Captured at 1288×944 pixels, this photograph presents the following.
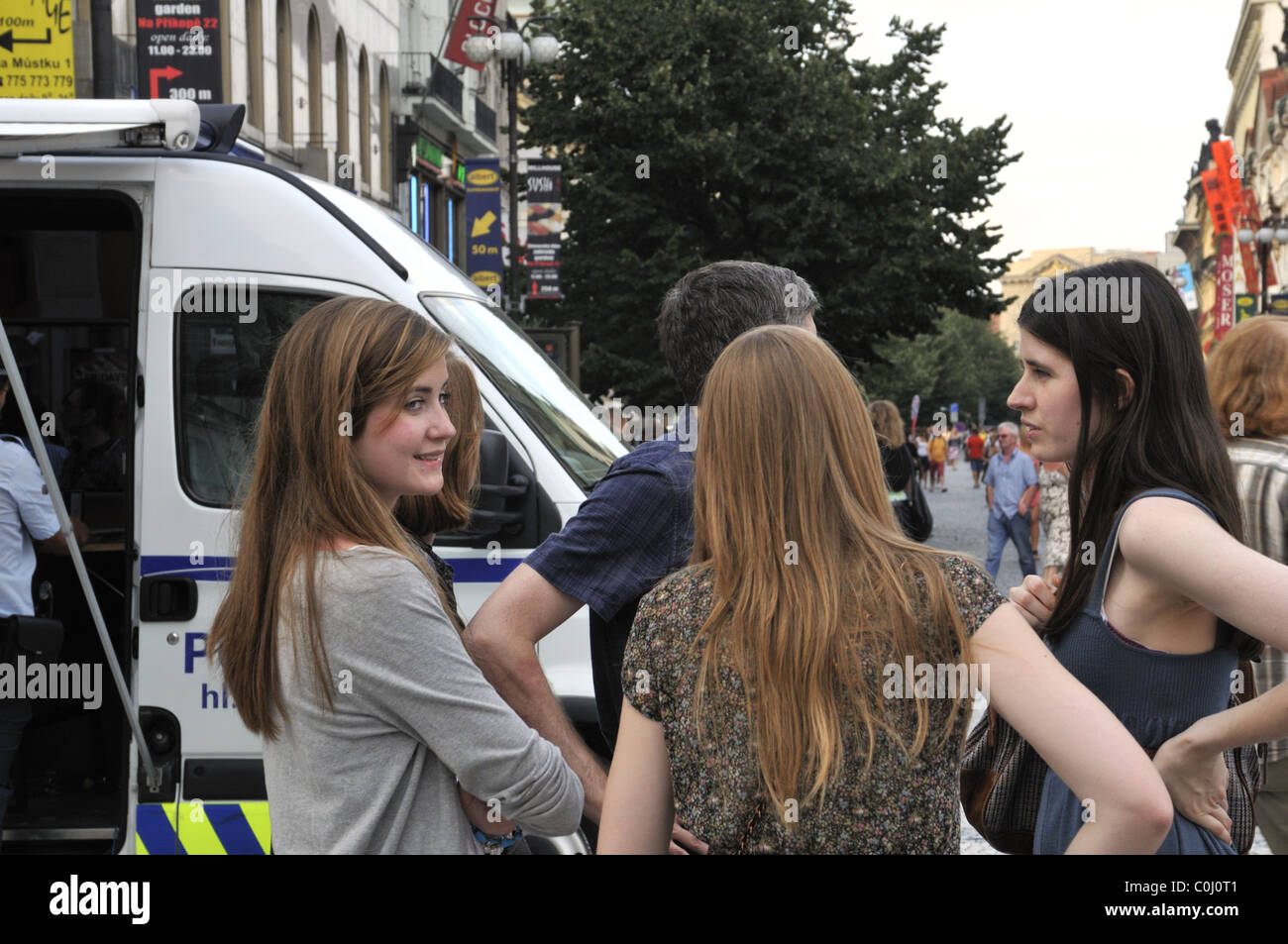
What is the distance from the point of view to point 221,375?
15.8ft

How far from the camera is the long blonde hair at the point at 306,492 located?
89.8 inches

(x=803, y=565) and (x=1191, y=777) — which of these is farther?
(x=1191, y=777)

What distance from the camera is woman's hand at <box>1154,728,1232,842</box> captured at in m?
2.40

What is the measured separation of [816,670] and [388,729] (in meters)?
0.72

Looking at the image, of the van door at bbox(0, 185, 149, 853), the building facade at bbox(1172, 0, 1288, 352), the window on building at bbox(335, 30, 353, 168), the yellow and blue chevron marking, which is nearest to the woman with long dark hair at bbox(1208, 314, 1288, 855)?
the yellow and blue chevron marking

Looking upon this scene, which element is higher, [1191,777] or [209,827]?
[1191,777]

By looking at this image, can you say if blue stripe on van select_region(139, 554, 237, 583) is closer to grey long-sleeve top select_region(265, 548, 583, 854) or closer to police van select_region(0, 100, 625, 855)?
police van select_region(0, 100, 625, 855)

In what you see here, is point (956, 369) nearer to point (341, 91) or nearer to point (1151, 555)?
point (341, 91)

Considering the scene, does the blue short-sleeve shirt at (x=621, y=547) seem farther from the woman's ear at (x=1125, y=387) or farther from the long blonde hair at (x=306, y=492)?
the woman's ear at (x=1125, y=387)

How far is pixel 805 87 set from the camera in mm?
28047

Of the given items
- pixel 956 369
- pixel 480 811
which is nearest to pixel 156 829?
pixel 480 811

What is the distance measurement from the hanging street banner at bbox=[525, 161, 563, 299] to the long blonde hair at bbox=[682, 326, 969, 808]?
20.8 meters
